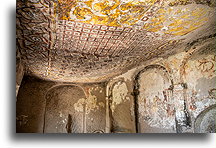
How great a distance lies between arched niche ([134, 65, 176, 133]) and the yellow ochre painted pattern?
173 centimetres

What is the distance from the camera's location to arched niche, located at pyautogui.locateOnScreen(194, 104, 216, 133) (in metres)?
3.49

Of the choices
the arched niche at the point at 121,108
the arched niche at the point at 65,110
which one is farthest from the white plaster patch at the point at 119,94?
the arched niche at the point at 65,110

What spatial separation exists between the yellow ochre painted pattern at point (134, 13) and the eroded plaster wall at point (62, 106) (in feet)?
11.6

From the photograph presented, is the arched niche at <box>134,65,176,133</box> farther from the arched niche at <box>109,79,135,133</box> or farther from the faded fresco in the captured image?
the arched niche at <box>109,79,135,133</box>

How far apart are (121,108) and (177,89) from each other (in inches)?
88.7

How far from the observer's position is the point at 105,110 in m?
6.91

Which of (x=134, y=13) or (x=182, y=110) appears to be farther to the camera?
(x=182, y=110)

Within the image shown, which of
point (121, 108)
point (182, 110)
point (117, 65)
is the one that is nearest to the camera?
point (182, 110)

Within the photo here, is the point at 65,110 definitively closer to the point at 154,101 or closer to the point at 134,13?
the point at 154,101

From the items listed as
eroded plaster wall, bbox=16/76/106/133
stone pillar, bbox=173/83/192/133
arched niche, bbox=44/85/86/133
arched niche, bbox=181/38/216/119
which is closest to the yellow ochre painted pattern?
arched niche, bbox=181/38/216/119

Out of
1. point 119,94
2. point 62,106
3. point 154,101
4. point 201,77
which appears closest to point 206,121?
point 201,77

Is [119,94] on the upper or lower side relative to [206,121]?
upper

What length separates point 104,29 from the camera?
3.15m

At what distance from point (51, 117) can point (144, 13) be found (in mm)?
4806
